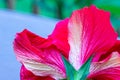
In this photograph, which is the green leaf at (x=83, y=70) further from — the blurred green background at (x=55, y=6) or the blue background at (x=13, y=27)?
the blurred green background at (x=55, y=6)

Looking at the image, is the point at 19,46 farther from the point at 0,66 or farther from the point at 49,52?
the point at 0,66

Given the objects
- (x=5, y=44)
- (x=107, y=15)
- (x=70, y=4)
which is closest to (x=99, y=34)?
(x=107, y=15)

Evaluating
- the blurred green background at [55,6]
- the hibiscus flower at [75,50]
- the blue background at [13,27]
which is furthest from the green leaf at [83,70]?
the blurred green background at [55,6]

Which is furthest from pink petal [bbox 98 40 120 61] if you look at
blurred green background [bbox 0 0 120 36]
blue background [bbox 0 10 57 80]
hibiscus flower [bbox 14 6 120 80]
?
blurred green background [bbox 0 0 120 36]

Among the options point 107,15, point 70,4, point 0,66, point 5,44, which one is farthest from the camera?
point 70,4

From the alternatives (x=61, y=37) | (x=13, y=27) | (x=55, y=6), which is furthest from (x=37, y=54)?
(x=55, y=6)

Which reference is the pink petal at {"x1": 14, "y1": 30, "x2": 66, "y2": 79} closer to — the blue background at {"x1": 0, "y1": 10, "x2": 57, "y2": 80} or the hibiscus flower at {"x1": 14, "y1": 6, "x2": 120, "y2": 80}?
the hibiscus flower at {"x1": 14, "y1": 6, "x2": 120, "y2": 80}

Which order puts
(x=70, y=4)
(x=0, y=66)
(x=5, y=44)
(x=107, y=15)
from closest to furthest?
(x=107, y=15) → (x=0, y=66) → (x=5, y=44) → (x=70, y=4)

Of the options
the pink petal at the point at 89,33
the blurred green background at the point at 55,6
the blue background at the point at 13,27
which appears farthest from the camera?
the blurred green background at the point at 55,6
